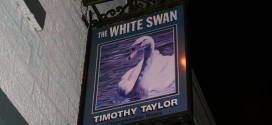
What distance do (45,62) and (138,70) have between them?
2.34 ft

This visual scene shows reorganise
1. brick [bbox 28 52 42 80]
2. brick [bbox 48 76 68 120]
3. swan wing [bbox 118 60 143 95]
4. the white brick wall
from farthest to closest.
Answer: swan wing [bbox 118 60 143 95], brick [bbox 48 76 68 120], brick [bbox 28 52 42 80], the white brick wall

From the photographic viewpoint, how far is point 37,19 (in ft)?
12.0

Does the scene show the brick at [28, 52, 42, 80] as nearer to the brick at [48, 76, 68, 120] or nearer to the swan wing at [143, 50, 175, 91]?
the brick at [48, 76, 68, 120]

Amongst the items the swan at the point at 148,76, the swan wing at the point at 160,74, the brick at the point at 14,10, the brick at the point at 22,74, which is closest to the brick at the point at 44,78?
the brick at the point at 22,74

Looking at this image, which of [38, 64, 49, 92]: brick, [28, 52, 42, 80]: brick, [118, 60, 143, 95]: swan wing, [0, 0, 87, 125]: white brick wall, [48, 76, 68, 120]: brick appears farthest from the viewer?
[118, 60, 143, 95]: swan wing

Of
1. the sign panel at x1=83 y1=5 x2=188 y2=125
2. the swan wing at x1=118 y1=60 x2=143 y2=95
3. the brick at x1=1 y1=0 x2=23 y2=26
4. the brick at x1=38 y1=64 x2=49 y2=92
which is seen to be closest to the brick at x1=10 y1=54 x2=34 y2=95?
the brick at x1=38 y1=64 x2=49 y2=92

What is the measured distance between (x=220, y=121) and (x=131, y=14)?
18.4 ft

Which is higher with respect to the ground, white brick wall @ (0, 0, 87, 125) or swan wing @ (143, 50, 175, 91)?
white brick wall @ (0, 0, 87, 125)

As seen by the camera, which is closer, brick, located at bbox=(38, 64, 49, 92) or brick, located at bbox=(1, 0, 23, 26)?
brick, located at bbox=(1, 0, 23, 26)

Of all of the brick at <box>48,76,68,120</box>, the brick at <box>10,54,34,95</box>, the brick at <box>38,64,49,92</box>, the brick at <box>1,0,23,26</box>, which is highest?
the brick at <box>1,0,23,26</box>

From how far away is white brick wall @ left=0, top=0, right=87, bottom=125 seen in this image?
10.7ft

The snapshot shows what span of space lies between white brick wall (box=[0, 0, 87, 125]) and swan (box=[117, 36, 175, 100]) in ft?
1.52

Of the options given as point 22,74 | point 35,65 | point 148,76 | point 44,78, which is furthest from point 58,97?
point 148,76

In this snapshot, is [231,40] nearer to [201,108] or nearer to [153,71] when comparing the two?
[201,108]
